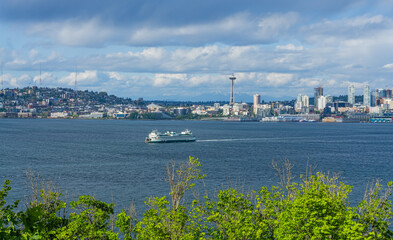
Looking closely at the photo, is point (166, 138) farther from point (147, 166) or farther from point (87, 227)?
point (87, 227)

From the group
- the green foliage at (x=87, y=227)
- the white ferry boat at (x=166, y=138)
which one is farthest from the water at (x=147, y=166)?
the white ferry boat at (x=166, y=138)

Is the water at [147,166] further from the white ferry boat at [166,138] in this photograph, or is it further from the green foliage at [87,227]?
the white ferry boat at [166,138]

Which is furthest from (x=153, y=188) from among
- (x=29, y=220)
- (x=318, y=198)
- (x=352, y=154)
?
(x=352, y=154)

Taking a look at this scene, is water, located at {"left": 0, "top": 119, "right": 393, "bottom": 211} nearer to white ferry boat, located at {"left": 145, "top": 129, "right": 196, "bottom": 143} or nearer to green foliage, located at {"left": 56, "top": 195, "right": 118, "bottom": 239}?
green foliage, located at {"left": 56, "top": 195, "right": 118, "bottom": 239}

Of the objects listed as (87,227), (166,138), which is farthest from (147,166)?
(166,138)

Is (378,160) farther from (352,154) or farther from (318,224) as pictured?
(318,224)

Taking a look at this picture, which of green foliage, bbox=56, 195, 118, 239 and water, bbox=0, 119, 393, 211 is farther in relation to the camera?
water, bbox=0, 119, 393, 211

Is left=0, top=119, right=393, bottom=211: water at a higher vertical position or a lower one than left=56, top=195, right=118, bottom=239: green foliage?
lower

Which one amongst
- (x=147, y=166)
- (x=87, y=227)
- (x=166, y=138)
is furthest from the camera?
(x=166, y=138)

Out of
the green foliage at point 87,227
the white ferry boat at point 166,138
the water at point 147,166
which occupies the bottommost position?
the water at point 147,166

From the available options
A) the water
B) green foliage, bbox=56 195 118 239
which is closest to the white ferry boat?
the water

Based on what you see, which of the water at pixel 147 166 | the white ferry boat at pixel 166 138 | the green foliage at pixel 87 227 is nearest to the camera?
the green foliage at pixel 87 227
